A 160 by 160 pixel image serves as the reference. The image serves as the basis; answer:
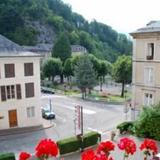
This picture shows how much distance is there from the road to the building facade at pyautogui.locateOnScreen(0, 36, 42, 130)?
87.9 inches

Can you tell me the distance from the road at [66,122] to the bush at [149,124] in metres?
6.06

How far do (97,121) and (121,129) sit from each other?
811 cm

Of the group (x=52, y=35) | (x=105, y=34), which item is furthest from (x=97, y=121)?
(x=105, y=34)

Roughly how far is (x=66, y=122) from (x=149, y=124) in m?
12.8

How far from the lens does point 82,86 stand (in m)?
50.7

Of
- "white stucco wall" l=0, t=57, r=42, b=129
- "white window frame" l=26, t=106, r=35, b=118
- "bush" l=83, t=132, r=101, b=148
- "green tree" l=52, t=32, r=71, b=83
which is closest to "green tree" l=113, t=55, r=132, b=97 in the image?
"white stucco wall" l=0, t=57, r=42, b=129

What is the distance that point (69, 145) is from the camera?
20.4m

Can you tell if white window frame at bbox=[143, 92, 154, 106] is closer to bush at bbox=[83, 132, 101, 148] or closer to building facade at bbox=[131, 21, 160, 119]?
building facade at bbox=[131, 21, 160, 119]

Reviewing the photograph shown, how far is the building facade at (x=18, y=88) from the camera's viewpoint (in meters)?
28.4

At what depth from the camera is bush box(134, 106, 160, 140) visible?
22.3 m

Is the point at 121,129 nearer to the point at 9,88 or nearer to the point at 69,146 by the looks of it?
the point at 69,146

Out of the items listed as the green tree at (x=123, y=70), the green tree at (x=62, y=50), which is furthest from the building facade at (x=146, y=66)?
the green tree at (x=62, y=50)

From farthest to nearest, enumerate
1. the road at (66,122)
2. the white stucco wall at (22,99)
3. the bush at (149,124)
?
the white stucco wall at (22,99) < the road at (66,122) < the bush at (149,124)

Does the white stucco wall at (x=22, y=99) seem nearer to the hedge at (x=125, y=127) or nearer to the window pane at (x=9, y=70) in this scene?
the window pane at (x=9, y=70)
